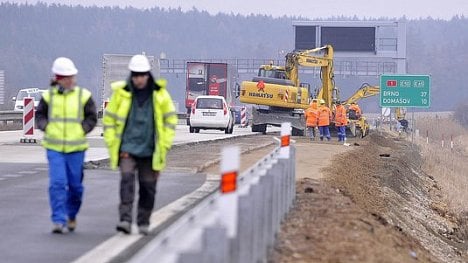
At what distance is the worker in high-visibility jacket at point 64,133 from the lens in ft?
39.7

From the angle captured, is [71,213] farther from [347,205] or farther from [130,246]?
[347,205]

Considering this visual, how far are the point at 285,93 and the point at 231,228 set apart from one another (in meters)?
40.4

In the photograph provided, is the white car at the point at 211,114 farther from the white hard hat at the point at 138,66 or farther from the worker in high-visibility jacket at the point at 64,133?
the white hard hat at the point at 138,66

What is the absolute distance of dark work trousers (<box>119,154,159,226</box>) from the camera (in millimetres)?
11555

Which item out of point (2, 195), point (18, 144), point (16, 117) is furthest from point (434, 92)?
point (2, 195)

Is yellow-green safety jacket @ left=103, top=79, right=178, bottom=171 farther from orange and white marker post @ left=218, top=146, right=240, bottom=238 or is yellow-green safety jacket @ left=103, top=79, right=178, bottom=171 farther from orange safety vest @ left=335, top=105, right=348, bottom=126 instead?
orange safety vest @ left=335, top=105, right=348, bottom=126

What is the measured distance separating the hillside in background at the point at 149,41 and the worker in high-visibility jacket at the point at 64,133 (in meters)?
74.0

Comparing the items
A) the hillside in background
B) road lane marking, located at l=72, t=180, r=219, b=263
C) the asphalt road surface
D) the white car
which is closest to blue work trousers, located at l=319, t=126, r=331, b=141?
the white car

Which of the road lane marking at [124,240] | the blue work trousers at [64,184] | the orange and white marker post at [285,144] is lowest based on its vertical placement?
the road lane marking at [124,240]

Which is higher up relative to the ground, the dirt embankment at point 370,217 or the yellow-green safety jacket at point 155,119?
the yellow-green safety jacket at point 155,119

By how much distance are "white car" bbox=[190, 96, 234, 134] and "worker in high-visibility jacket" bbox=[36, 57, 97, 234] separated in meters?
35.3

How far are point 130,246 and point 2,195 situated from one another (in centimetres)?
546

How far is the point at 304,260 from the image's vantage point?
10188 mm

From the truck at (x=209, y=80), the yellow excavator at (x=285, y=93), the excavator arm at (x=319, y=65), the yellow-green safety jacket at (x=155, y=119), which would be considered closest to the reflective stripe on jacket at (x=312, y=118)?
the yellow excavator at (x=285, y=93)
